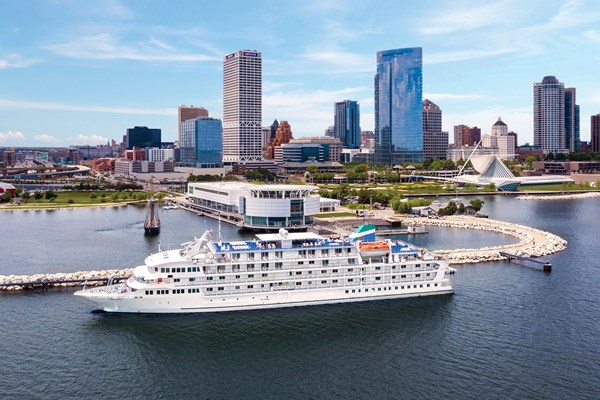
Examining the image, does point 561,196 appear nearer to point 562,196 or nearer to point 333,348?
point 562,196

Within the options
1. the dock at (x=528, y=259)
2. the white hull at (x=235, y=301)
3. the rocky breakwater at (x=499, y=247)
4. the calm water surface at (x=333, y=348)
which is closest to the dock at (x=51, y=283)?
the calm water surface at (x=333, y=348)

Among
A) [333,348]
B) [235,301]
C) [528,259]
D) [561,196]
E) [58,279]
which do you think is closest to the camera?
[333,348]

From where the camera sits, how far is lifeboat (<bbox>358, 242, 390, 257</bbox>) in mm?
46844

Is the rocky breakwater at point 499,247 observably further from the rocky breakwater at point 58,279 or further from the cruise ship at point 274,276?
the rocky breakwater at point 58,279

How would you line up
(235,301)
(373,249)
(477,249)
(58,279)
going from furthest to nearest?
(477,249)
(58,279)
(373,249)
(235,301)

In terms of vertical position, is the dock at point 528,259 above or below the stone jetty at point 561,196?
below

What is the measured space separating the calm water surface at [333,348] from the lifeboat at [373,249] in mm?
4212

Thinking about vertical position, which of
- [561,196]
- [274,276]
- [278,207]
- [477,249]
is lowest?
[477,249]

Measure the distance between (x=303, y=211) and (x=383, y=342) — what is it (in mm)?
49070

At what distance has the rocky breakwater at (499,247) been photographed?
62188 millimetres

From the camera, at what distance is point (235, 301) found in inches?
1706

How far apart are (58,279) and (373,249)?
1143 inches

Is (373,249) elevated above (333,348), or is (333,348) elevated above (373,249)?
(373,249)

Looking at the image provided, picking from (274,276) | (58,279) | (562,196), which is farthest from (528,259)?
(562,196)
